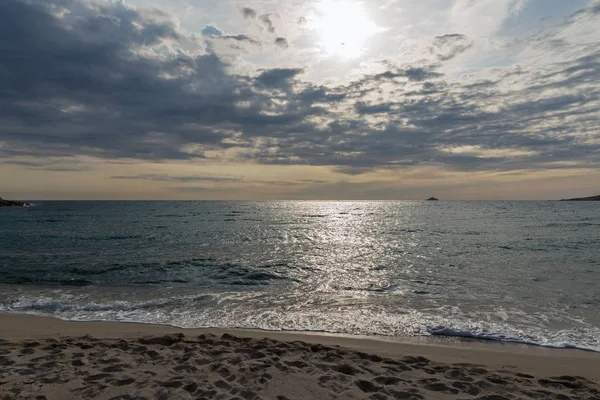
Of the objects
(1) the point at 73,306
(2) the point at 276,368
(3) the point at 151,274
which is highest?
(2) the point at 276,368

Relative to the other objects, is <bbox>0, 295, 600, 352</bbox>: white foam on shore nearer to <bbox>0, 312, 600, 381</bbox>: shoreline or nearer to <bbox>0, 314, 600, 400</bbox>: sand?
<bbox>0, 312, 600, 381</bbox>: shoreline

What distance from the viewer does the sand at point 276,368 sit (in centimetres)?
511

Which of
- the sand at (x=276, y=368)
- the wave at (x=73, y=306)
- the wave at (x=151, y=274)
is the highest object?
the sand at (x=276, y=368)

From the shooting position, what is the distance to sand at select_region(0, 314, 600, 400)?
5.11 m

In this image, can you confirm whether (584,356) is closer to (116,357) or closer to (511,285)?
(511,285)

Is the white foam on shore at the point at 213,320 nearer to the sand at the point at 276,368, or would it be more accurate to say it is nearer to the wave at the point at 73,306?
the wave at the point at 73,306

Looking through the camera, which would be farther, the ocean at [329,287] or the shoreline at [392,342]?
the ocean at [329,287]

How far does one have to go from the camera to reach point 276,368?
5.92 meters

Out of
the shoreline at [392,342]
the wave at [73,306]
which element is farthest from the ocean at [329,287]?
the shoreline at [392,342]

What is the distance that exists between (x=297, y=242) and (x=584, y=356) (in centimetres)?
2104

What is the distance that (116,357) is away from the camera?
634cm

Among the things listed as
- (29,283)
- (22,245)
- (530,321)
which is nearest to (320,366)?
(530,321)

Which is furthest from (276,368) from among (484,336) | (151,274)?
(151,274)

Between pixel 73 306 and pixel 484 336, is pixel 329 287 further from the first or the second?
pixel 73 306
